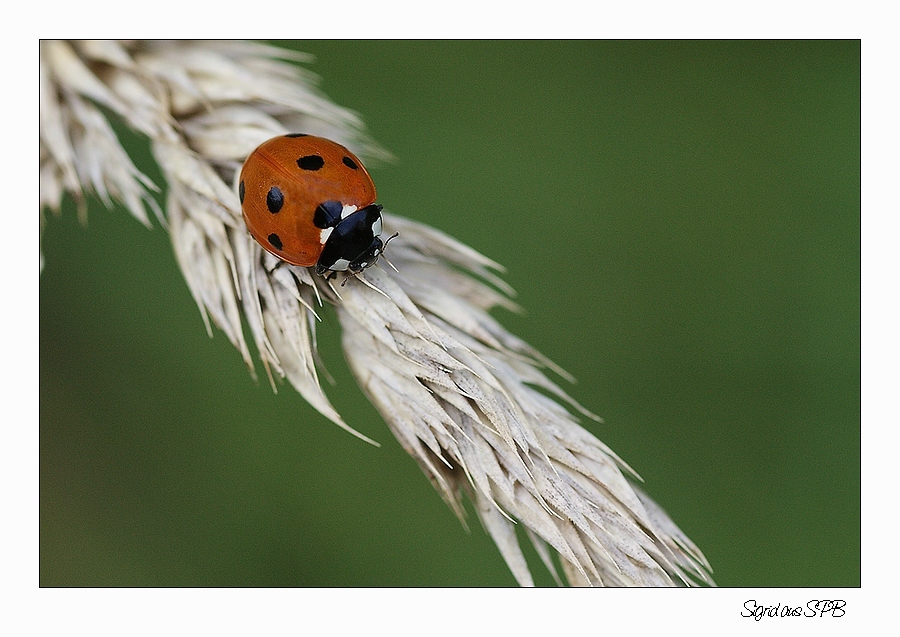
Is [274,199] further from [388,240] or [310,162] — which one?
[388,240]

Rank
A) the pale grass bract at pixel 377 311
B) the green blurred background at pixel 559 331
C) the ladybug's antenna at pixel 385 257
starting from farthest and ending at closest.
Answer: the green blurred background at pixel 559 331, the ladybug's antenna at pixel 385 257, the pale grass bract at pixel 377 311

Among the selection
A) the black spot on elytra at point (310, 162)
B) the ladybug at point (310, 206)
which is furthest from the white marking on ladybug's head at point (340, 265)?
the black spot on elytra at point (310, 162)

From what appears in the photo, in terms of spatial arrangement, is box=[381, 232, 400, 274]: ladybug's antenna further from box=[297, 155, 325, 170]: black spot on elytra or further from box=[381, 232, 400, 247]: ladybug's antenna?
box=[297, 155, 325, 170]: black spot on elytra

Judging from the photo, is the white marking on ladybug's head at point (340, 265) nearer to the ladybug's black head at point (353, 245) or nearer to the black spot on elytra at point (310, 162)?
the ladybug's black head at point (353, 245)
